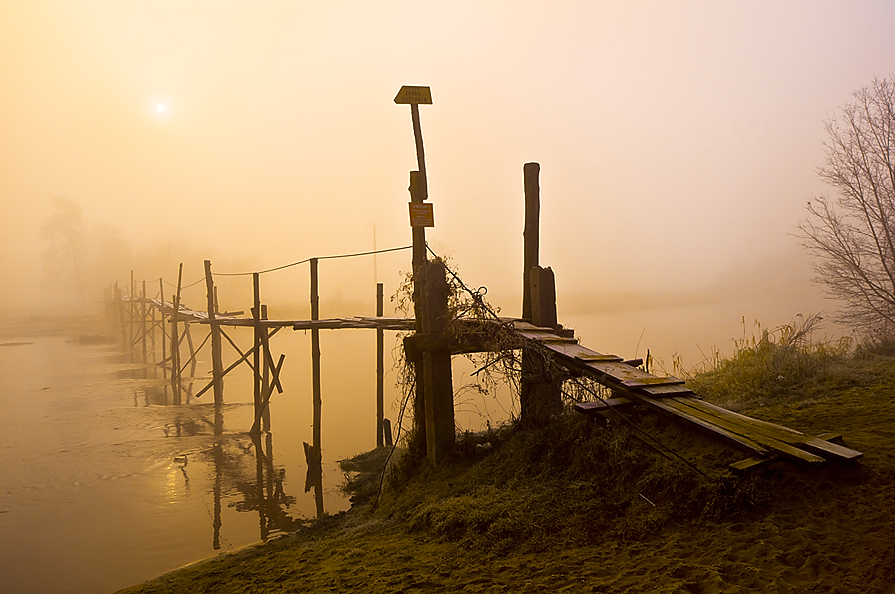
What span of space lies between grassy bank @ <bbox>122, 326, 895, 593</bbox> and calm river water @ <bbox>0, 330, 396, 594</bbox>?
8.24ft

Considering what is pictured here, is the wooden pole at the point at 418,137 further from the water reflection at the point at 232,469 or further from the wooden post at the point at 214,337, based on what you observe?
the wooden post at the point at 214,337

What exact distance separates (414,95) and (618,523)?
207 inches

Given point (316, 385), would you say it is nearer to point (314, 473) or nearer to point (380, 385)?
point (380, 385)

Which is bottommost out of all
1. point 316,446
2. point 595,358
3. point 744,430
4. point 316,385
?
point 316,446

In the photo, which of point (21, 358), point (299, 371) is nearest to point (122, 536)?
point (299, 371)

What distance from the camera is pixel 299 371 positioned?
2631cm

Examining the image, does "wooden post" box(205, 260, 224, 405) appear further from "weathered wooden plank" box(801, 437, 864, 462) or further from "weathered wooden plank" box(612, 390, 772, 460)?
"weathered wooden plank" box(801, 437, 864, 462)

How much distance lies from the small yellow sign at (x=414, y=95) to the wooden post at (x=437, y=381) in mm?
2109

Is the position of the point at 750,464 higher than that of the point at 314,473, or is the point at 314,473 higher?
the point at 750,464

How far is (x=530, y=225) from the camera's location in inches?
273

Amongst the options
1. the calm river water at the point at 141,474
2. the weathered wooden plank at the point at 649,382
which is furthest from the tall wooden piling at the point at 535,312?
the calm river water at the point at 141,474

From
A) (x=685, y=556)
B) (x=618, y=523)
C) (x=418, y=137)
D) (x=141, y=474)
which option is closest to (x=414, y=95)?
(x=418, y=137)

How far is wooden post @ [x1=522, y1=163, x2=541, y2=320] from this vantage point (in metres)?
6.81

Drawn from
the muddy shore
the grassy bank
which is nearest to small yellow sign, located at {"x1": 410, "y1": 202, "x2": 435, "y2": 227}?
the grassy bank
